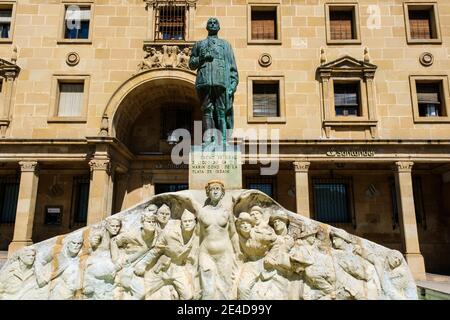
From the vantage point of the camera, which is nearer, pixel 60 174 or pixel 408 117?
pixel 408 117

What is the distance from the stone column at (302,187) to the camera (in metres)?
13.9

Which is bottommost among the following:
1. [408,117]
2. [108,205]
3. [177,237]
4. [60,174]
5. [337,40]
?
[177,237]

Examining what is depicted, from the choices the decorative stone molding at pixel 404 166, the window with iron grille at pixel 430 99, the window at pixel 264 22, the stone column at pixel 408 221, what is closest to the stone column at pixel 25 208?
the window at pixel 264 22

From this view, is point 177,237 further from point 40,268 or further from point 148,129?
point 148,129

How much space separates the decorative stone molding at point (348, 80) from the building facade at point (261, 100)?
0.04 meters

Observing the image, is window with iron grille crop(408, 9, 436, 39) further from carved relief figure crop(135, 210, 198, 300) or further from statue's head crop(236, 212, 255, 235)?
carved relief figure crop(135, 210, 198, 300)

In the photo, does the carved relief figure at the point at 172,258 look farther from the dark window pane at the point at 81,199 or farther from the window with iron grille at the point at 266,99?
the dark window pane at the point at 81,199

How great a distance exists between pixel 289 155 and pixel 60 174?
10.3 meters

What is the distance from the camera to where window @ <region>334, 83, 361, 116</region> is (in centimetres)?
1567

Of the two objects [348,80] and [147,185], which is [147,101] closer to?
[147,185]
